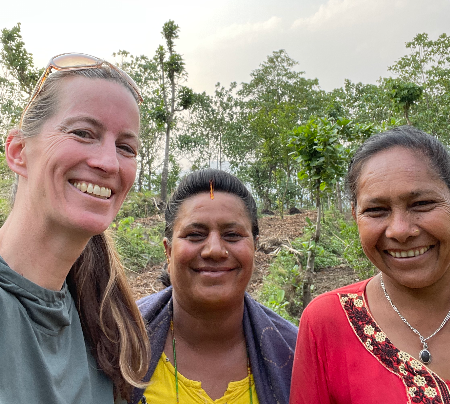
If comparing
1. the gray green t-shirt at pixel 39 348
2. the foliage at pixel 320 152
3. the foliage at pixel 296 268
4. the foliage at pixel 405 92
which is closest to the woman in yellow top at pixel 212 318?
the gray green t-shirt at pixel 39 348

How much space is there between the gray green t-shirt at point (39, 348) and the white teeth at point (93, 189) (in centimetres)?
31

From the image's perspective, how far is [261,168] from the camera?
64.0 ft

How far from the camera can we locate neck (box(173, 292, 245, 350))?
1.85m

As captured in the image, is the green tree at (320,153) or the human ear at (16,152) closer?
the human ear at (16,152)

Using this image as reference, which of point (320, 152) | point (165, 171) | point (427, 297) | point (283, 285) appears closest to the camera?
point (427, 297)

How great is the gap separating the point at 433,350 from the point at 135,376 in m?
1.17

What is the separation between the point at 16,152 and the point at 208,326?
3.93ft

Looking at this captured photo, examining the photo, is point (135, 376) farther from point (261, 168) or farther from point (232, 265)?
point (261, 168)

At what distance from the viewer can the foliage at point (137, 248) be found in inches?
303

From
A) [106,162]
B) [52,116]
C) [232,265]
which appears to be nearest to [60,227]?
[106,162]

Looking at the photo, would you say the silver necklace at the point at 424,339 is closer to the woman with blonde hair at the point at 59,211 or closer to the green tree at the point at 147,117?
the woman with blonde hair at the point at 59,211

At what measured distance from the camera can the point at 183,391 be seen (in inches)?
67.3

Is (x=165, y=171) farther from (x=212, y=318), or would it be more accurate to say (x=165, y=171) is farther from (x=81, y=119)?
(x=81, y=119)

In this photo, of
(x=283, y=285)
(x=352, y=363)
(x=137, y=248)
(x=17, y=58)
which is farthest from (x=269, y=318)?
(x=17, y=58)
